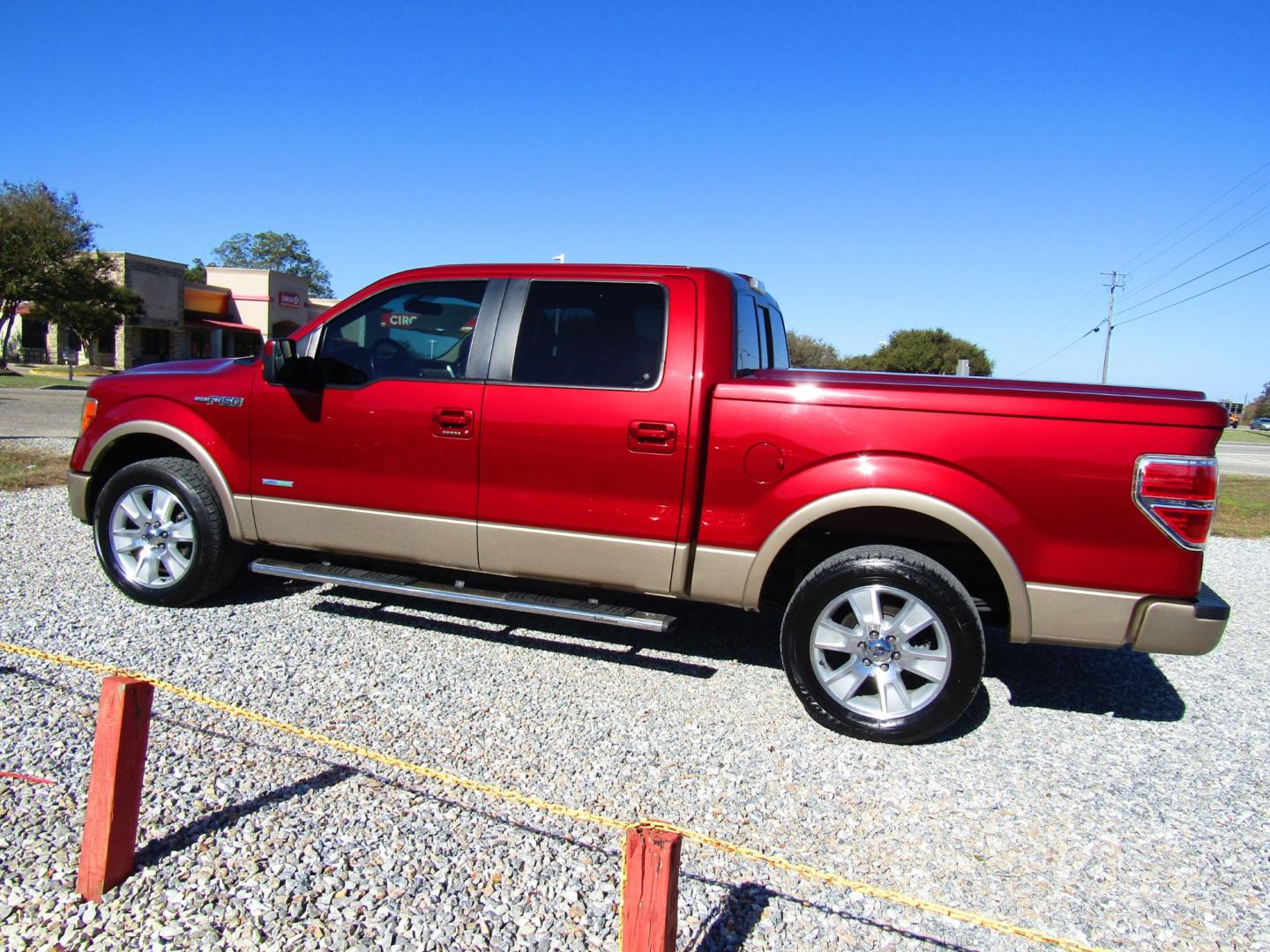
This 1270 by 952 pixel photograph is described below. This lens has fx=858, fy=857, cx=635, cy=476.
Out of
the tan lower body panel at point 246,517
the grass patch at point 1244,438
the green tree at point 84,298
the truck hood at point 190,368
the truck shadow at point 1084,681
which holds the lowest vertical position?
the truck shadow at point 1084,681

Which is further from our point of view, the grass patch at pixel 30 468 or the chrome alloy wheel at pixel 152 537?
the grass patch at pixel 30 468

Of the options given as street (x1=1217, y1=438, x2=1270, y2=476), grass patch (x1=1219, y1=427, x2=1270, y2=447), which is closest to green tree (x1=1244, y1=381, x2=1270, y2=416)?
grass patch (x1=1219, y1=427, x2=1270, y2=447)

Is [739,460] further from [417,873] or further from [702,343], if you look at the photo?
[417,873]

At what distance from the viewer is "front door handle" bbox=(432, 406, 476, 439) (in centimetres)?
427

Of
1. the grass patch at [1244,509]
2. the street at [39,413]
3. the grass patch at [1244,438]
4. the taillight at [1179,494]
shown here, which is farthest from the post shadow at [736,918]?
the grass patch at [1244,438]

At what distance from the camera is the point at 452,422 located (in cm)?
430

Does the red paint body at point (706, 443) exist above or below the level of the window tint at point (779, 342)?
below

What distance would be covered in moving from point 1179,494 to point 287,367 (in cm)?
414

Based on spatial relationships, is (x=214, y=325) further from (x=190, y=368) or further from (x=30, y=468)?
(x=190, y=368)

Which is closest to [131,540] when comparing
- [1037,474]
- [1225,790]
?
[1037,474]

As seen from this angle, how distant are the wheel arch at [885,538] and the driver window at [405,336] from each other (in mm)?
1852

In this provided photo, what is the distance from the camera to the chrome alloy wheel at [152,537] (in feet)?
16.0

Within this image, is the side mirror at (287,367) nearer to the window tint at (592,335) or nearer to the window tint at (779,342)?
the window tint at (592,335)

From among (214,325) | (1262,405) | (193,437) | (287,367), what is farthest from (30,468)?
(1262,405)
